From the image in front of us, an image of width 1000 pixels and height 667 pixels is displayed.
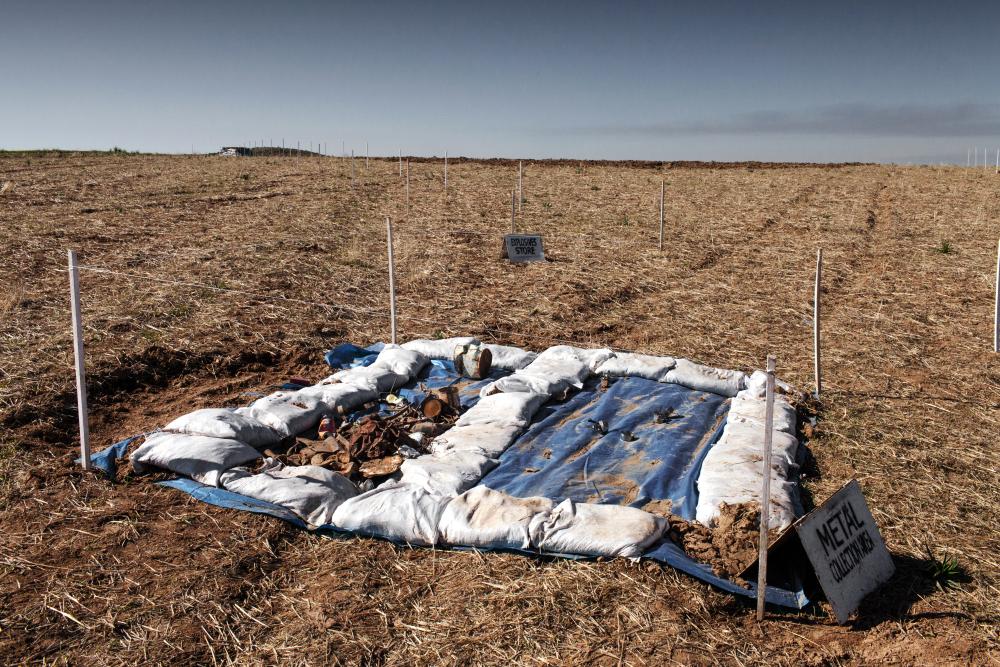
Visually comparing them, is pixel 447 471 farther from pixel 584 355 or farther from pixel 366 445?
pixel 584 355

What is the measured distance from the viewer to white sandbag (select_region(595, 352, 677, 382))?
23.9 ft

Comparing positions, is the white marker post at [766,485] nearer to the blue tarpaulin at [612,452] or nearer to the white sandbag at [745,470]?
the blue tarpaulin at [612,452]

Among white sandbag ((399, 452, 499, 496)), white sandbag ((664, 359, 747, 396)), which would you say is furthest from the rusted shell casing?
white sandbag ((399, 452, 499, 496))

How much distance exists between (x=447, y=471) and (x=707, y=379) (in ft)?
10.1

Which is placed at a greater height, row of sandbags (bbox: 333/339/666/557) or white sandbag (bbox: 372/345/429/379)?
white sandbag (bbox: 372/345/429/379)

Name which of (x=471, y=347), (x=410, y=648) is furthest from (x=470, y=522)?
(x=471, y=347)

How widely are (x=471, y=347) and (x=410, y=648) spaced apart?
409 cm

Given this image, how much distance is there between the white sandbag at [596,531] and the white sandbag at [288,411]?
249 centimetres

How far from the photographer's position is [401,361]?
7441 millimetres

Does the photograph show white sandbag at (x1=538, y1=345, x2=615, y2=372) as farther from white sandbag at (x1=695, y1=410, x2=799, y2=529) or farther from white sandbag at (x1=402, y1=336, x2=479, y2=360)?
white sandbag at (x1=695, y1=410, x2=799, y2=529)

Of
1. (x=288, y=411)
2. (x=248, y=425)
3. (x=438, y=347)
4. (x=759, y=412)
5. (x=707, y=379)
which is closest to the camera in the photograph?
(x=248, y=425)

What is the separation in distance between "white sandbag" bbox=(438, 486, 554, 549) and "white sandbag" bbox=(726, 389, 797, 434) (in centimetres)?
231

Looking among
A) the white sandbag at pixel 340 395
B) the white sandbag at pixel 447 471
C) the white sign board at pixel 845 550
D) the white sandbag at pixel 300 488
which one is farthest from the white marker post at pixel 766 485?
the white sandbag at pixel 340 395

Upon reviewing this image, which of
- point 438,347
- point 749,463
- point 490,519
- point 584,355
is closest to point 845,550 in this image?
point 749,463
